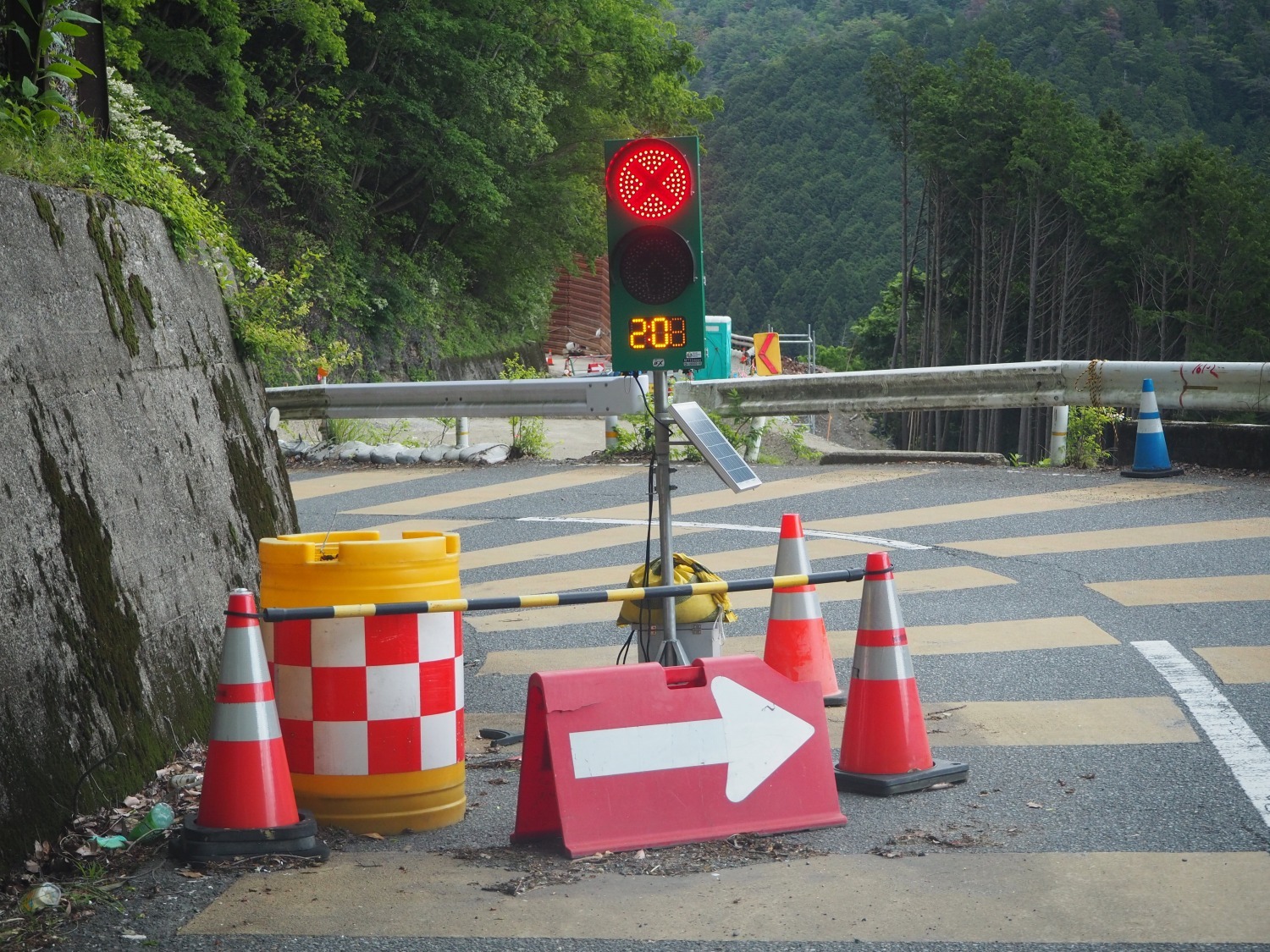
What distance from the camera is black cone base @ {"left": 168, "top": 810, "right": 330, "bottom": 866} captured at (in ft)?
13.9

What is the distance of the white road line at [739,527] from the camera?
1000 cm

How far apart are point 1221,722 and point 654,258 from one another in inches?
120

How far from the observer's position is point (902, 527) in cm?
1067

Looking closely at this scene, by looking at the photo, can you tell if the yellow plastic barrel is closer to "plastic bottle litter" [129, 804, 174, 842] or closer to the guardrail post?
"plastic bottle litter" [129, 804, 174, 842]

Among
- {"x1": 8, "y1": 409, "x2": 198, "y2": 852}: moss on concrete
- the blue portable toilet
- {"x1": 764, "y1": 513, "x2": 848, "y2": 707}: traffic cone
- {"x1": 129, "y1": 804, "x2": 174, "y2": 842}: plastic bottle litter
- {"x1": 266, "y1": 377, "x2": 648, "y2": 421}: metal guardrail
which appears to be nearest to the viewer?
{"x1": 8, "y1": 409, "x2": 198, "y2": 852}: moss on concrete

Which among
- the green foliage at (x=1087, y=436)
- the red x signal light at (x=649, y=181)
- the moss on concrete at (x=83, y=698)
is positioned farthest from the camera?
the green foliage at (x=1087, y=436)

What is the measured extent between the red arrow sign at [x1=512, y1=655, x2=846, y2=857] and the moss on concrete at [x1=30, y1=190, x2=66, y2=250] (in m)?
2.51

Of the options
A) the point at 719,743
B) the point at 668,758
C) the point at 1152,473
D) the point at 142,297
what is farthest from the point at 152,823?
the point at 1152,473

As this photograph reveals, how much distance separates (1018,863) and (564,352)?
55.9 m

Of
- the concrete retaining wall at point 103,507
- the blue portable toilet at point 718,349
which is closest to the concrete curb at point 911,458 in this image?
the concrete retaining wall at point 103,507

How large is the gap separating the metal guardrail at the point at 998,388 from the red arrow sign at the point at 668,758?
9052mm

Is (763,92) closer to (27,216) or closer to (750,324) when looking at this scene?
(750,324)

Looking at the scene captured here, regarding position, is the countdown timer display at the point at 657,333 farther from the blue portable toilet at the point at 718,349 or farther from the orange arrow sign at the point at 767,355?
the orange arrow sign at the point at 767,355

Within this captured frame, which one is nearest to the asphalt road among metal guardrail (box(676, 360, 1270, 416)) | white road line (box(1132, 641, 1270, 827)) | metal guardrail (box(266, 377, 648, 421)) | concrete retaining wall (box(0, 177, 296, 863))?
white road line (box(1132, 641, 1270, 827))
